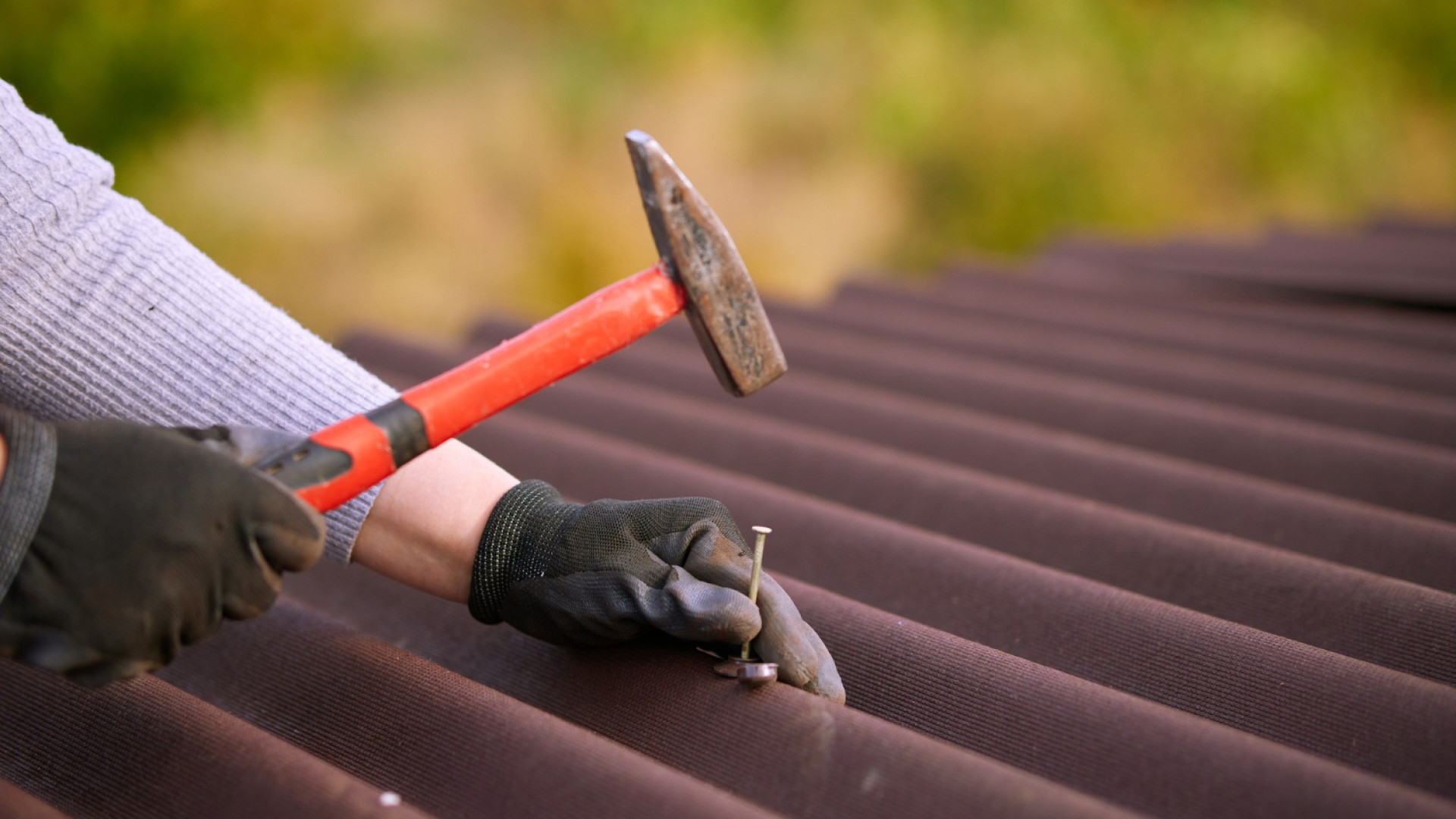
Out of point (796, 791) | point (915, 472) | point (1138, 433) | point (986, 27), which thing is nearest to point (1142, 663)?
point (796, 791)

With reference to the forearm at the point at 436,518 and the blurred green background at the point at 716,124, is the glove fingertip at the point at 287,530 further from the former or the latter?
the blurred green background at the point at 716,124

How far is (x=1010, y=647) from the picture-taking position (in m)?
1.29

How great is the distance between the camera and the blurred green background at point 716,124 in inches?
197

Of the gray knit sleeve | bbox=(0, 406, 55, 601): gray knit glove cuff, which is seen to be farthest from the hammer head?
bbox=(0, 406, 55, 601): gray knit glove cuff

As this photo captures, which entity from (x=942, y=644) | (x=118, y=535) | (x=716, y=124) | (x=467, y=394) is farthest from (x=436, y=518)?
(x=716, y=124)

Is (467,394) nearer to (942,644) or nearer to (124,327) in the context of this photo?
(124,327)

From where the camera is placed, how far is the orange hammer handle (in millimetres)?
987

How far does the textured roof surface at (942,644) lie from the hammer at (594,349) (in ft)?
0.85

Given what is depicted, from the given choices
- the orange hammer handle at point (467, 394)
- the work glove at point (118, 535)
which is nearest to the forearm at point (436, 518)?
the orange hammer handle at point (467, 394)

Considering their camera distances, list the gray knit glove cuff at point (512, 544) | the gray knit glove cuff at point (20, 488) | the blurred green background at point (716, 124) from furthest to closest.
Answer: the blurred green background at point (716, 124)
the gray knit glove cuff at point (512, 544)
the gray knit glove cuff at point (20, 488)

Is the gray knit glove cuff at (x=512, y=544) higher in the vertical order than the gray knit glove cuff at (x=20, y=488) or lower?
lower

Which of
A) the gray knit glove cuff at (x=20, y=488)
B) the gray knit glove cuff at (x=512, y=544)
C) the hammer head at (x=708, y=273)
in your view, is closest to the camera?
the gray knit glove cuff at (x=20, y=488)

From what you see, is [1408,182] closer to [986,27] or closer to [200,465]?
[986,27]

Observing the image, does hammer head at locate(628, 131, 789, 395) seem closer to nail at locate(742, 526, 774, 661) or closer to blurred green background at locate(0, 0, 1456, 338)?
nail at locate(742, 526, 774, 661)
